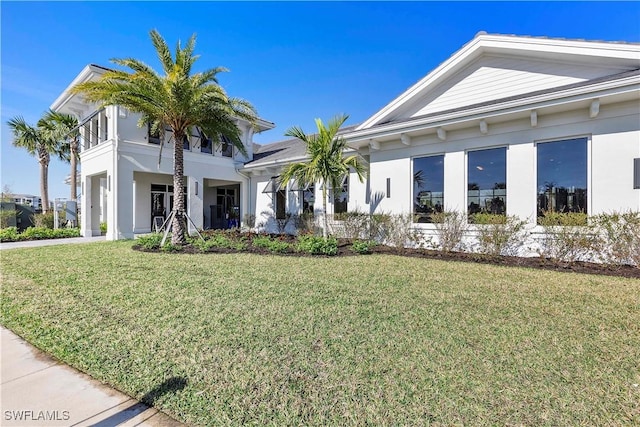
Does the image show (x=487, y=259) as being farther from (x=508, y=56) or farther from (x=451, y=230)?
(x=508, y=56)

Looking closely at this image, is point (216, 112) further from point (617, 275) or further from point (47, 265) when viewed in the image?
point (617, 275)

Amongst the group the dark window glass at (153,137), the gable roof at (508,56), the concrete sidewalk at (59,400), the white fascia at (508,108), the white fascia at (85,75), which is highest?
the white fascia at (85,75)

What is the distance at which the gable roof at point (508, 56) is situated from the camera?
8.29 metres

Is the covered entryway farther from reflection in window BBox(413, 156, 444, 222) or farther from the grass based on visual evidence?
the grass

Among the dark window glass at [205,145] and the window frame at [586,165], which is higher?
the dark window glass at [205,145]

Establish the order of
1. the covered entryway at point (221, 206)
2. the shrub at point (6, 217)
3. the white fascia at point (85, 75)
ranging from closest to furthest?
the white fascia at point (85, 75) → the shrub at point (6, 217) → the covered entryway at point (221, 206)

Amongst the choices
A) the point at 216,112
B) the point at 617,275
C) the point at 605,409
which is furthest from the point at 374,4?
the point at 605,409

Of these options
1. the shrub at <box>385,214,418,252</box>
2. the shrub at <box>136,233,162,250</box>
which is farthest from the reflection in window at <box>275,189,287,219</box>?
the shrub at <box>385,214,418,252</box>

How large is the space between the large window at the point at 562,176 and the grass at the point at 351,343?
97.6 inches

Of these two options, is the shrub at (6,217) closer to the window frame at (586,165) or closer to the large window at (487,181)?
the large window at (487,181)

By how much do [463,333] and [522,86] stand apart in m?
9.57

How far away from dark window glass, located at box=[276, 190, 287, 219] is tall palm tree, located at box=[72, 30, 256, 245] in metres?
5.83

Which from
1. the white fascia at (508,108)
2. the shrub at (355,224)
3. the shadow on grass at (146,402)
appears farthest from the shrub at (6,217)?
the shadow on grass at (146,402)

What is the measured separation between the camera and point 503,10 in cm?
1096
